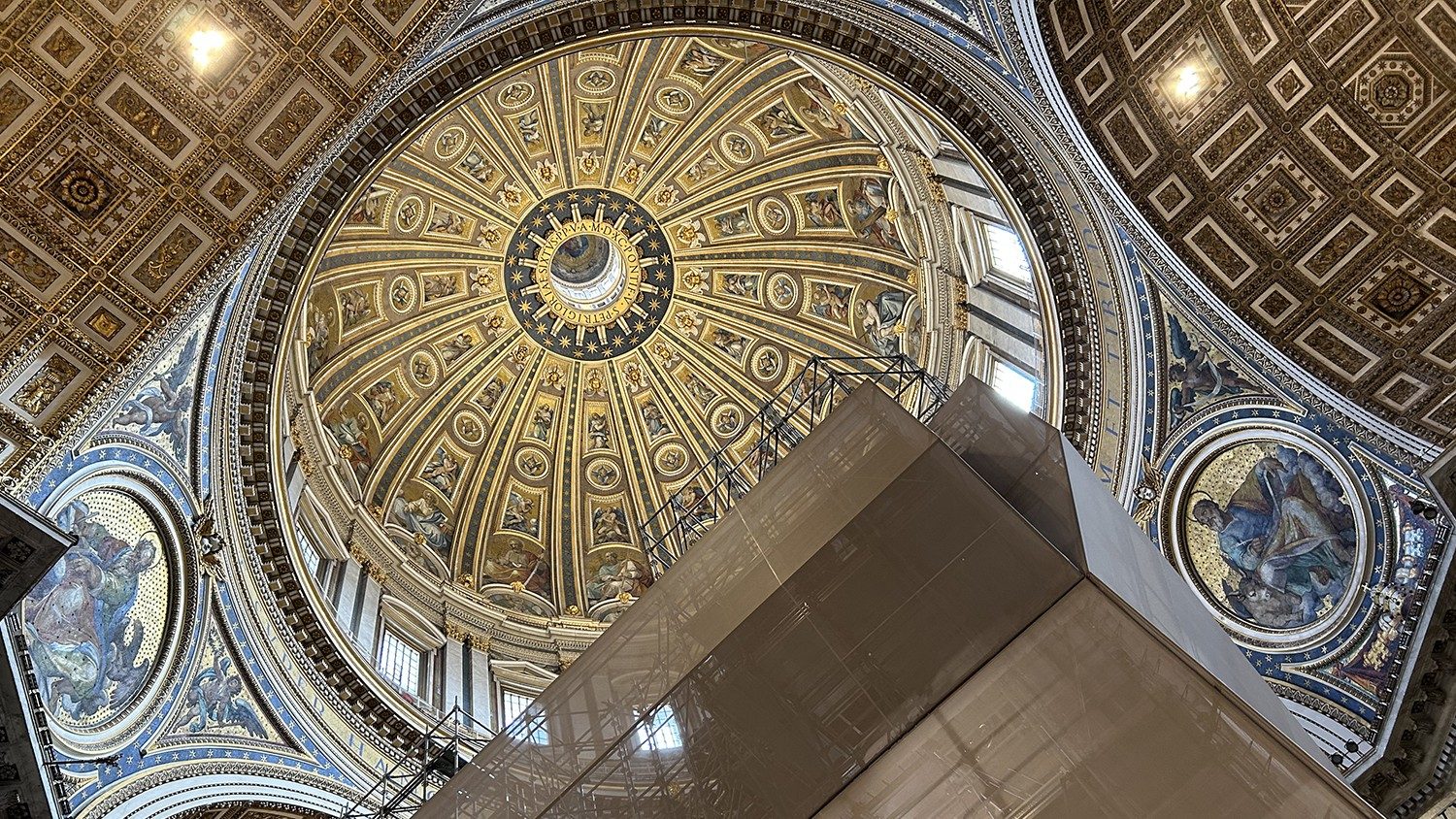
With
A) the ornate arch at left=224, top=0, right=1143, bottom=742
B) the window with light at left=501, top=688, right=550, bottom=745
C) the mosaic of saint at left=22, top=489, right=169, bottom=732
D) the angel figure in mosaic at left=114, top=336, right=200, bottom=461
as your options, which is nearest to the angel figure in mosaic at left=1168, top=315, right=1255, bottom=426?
the ornate arch at left=224, top=0, right=1143, bottom=742

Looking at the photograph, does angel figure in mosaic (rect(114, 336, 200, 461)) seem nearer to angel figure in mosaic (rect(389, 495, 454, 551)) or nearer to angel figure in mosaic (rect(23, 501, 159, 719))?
angel figure in mosaic (rect(23, 501, 159, 719))

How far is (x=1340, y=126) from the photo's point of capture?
13.3m

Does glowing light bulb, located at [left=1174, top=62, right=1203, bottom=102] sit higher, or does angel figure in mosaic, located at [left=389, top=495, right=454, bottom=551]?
angel figure in mosaic, located at [left=389, top=495, right=454, bottom=551]

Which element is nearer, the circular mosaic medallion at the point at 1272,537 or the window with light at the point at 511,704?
the circular mosaic medallion at the point at 1272,537

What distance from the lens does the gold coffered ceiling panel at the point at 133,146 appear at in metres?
11.4

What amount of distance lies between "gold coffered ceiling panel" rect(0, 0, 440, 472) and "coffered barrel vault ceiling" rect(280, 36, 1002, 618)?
392 inches

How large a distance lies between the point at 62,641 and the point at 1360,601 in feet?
50.2

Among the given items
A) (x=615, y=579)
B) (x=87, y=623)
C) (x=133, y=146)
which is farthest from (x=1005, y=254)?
(x=87, y=623)

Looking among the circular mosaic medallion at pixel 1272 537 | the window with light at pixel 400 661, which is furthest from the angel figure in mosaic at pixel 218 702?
the circular mosaic medallion at pixel 1272 537

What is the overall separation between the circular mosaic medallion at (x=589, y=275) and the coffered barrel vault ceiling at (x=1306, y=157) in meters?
16.6

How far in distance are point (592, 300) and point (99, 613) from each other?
18480 millimetres

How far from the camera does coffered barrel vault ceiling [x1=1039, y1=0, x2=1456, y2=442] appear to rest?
1283cm

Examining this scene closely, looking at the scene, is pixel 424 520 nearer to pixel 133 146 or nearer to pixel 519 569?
pixel 519 569

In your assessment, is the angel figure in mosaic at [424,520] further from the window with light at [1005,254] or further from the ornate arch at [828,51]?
the window with light at [1005,254]
